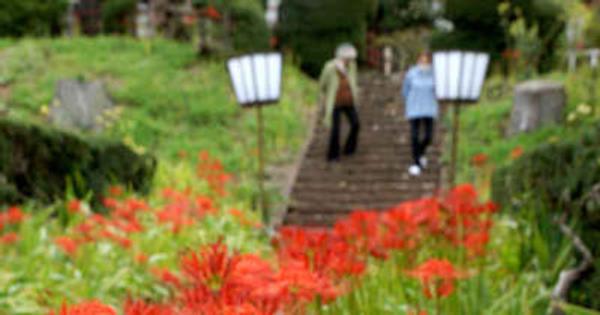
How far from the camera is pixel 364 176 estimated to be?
401 inches

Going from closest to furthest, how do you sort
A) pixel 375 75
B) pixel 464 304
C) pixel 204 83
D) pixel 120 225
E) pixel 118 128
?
pixel 464 304
pixel 120 225
pixel 118 128
pixel 204 83
pixel 375 75

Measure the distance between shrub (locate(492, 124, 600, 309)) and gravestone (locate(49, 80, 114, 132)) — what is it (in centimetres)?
672

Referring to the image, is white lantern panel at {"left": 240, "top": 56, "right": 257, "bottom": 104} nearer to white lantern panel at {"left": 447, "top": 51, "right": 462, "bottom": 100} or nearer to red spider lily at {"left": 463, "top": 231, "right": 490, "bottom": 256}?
white lantern panel at {"left": 447, "top": 51, "right": 462, "bottom": 100}

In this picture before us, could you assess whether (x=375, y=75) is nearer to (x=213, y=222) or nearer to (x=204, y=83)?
(x=204, y=83)

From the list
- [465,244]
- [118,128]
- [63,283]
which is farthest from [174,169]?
[465,244]

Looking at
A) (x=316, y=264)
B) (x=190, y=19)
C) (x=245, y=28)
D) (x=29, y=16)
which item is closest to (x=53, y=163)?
(x=316, y=264)

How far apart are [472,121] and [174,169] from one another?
4.60 metres

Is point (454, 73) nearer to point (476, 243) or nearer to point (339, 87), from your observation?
point (476, 243)

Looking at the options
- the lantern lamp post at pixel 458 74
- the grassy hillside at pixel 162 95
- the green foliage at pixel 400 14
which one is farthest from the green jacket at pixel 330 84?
the green foliage at pixel 400 14

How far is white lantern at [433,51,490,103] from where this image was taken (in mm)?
5719

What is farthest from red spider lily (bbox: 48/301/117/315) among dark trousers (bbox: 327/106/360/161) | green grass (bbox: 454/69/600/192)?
dark trousers (bbox: 327/106/360/161)

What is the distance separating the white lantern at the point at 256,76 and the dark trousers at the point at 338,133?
2.85 meters

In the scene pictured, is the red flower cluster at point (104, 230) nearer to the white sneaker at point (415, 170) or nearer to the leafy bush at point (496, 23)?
the white sneaker at point (415, 170)

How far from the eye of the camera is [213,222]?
6.06 m
